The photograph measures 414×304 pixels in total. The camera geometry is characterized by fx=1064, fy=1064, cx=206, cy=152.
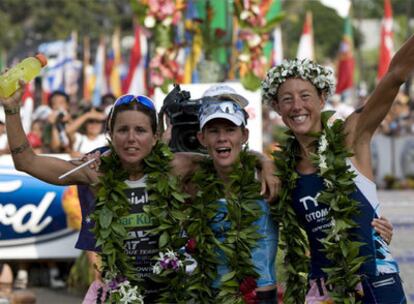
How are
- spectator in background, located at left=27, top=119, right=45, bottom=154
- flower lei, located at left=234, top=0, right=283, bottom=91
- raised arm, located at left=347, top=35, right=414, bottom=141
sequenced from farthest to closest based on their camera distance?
flower lei, located at left=234, top=0, right=283, bottom=91, spectator in background, located at left=27, top=119, right=45, bottom=154, raised arm, located at left=347, top=35, right=414, bottom=141

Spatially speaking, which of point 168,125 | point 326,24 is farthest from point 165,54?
point 326,24

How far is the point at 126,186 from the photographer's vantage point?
5137 mm

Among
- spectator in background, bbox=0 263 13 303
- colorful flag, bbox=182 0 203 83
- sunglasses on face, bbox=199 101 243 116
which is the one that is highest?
colorful flag, bbox=182 0 203 83

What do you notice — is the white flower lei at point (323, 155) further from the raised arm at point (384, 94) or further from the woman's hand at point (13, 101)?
the woman's hand at point (13, 101)

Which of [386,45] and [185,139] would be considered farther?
[386,45]

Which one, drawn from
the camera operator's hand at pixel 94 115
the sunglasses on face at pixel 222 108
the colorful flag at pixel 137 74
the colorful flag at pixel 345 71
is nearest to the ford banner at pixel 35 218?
the camera operator's hand at pixel 94 115

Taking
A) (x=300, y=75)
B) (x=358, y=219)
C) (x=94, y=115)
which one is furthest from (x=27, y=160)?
(x=94, y=115)

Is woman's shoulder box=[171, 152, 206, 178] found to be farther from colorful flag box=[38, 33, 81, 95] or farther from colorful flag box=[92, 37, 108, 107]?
colorful flag box=[92, 37, 108, 107]

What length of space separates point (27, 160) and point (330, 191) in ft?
4.74

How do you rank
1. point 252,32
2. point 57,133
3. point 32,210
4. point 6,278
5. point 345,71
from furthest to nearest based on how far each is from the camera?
1. point 345,71
2. point 252,32
3. point 57,133
4. point 32,210
5. point 6,278

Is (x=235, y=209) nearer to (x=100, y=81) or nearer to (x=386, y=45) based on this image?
(x=386, y=45)

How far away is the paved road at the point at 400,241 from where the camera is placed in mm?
10102

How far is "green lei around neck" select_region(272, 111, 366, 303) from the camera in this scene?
194 inches

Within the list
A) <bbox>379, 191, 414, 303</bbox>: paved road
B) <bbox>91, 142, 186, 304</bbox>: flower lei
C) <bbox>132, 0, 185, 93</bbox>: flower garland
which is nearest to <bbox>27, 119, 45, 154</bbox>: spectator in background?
<bbox>132, 0, 185, 93</bbox>: flower garland
